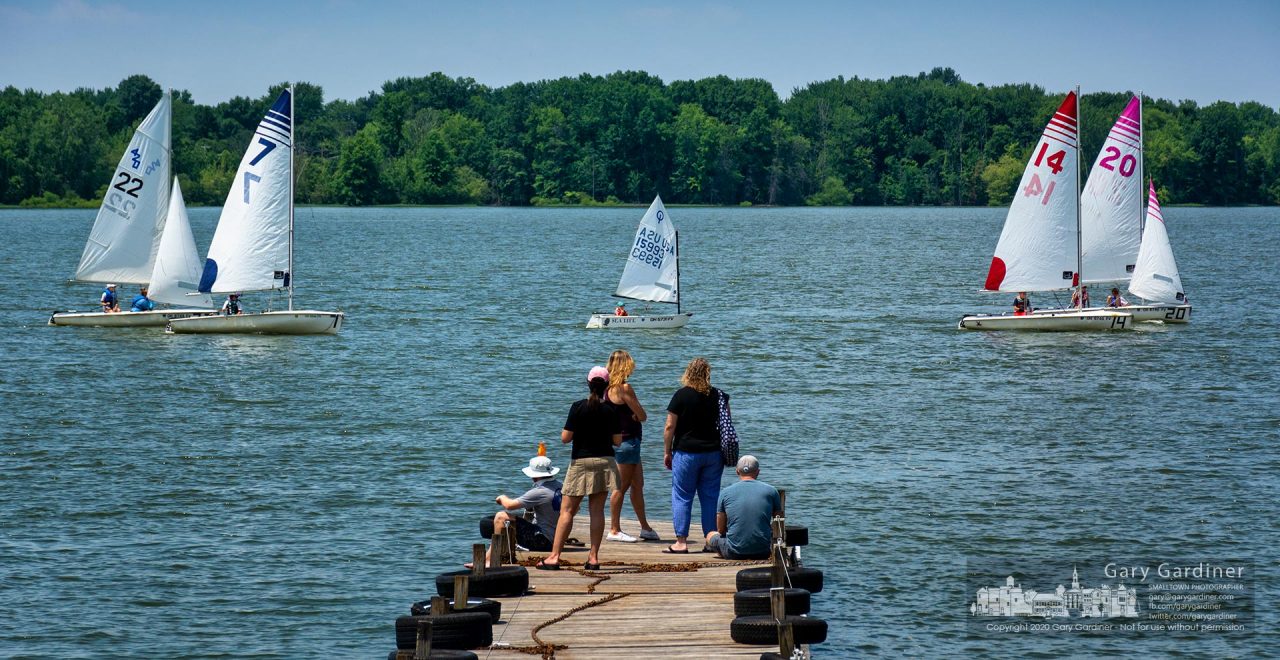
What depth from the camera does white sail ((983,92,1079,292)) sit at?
55.0 meters

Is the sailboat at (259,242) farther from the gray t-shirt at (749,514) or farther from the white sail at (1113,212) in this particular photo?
the gray t-shirt at (749,514)

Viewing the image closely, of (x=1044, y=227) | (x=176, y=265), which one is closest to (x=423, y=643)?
(x=176, y=265)

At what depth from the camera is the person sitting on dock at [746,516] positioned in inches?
735

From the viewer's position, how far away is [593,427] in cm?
1800

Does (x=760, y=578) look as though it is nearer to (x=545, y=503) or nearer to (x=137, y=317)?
(x=545, y=503)

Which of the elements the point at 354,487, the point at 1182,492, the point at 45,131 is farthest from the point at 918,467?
the point at 45,131

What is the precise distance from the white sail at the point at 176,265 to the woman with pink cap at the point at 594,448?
37.5 meters

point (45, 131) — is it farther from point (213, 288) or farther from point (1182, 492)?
point (1182, 492)

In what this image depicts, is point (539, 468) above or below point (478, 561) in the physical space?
above

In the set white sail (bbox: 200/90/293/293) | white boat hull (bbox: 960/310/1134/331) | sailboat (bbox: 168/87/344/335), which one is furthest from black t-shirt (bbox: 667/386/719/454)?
white boat hull (bbox: 960/310/1134/331)

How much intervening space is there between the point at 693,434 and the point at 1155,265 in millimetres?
40766

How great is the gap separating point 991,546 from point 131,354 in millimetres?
33954

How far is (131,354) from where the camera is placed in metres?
49.7

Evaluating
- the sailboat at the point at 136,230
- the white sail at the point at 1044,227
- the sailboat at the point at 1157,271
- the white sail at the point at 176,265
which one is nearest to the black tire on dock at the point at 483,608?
the white sail at the point at 176,265
